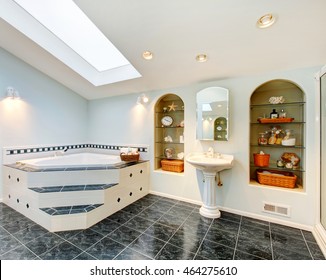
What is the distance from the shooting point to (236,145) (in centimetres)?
251

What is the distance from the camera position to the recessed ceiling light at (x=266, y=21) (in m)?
1.59

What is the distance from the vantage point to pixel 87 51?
9.29ft

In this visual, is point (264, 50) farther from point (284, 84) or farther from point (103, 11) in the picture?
point (103, 11)

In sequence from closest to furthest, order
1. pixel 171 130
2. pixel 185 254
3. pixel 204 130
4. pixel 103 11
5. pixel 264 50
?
1. pixel 185 254
2. pixel 103 11
3. pixel 264 50
4. pixel 204 130
5. pixel 171 130

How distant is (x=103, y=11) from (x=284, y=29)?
1855 millimetres

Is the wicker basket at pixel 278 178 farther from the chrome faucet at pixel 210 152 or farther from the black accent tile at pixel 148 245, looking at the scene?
the black accent tile at pixel 148 245

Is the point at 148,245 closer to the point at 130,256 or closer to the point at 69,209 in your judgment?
the point at 130,256

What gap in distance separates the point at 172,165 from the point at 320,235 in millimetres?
2102

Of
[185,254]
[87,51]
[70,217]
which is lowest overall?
[185,254]

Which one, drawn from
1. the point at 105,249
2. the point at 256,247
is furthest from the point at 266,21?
the point at 105,249

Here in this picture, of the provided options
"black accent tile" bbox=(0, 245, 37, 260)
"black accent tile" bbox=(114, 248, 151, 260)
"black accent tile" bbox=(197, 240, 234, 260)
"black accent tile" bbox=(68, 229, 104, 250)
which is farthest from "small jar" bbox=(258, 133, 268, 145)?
"black accent tile" bbox=(0, 245, 37, 260)

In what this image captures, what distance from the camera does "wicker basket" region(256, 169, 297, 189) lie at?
223cm

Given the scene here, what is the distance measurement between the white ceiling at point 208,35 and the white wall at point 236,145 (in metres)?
0.20
